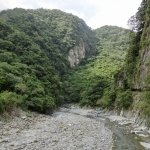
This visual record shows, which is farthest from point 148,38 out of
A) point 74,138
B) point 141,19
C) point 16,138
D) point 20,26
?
point 20,26

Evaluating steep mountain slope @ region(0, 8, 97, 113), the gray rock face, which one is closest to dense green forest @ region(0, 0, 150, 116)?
steep mountain slope @ region(0, 8, 97, 113)

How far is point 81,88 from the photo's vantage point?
81.9 metres

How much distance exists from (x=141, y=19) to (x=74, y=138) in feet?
109

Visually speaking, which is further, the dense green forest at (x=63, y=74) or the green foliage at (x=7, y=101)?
the dense green forest at (x=63, y=74)

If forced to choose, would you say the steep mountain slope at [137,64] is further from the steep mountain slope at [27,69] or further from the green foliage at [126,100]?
the steep mountain slope at [27,69]

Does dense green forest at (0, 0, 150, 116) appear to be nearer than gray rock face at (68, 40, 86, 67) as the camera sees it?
Yes

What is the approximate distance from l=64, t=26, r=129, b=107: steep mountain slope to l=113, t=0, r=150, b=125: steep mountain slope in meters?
5.12

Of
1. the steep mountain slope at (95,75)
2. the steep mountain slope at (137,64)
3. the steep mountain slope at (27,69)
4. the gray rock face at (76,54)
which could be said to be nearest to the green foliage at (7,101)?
the steep mountain slope at (27,69)

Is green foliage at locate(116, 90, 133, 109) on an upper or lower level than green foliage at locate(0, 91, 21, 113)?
upper

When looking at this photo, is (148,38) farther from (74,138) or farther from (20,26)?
(20,26)

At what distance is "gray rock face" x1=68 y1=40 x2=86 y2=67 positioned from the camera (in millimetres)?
119125

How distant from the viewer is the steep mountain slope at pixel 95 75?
62.5 meters

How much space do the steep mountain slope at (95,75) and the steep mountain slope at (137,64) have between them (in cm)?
512

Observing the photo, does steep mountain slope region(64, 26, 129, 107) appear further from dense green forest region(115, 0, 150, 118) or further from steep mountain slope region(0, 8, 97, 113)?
steep mountain slope region(0, 8, 97, 113)
